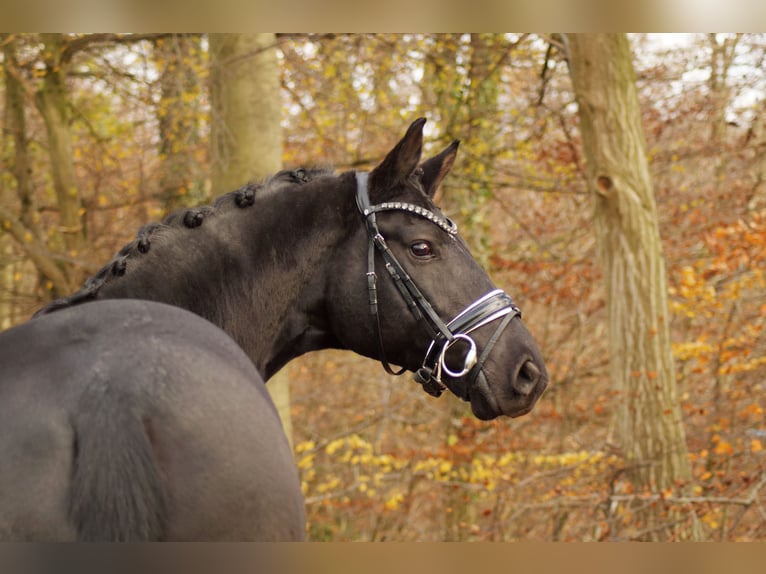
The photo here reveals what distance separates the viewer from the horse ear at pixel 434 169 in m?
3.77

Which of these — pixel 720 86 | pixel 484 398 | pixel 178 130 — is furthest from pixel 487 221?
pixel 484 398

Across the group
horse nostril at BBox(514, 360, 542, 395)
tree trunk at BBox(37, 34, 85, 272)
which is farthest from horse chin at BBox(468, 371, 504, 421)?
tree trunk at BBox(37, 34, 85, 272)

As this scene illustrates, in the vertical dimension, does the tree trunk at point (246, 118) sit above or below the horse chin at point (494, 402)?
above

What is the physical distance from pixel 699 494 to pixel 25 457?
Answer: 726 cm

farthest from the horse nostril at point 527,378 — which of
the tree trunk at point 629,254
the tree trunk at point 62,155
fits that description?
the tree trunk at point 62,155

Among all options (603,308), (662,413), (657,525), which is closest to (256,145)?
(662,413)

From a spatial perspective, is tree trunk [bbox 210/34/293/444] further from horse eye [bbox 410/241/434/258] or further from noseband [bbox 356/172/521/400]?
horse eye [bbox 410/241/434/258]

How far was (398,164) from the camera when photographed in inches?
139

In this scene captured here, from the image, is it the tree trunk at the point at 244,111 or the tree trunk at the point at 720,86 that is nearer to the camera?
the tree trunk at the point at 244,111

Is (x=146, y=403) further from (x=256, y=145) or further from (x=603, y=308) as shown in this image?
(x=603, y=308)

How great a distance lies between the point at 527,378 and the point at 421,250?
0.67 m

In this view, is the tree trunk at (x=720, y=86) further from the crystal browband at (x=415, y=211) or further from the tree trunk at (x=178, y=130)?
the crystal browband at (x=415, y=211)

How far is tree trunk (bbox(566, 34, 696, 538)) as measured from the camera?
26.3 ft
